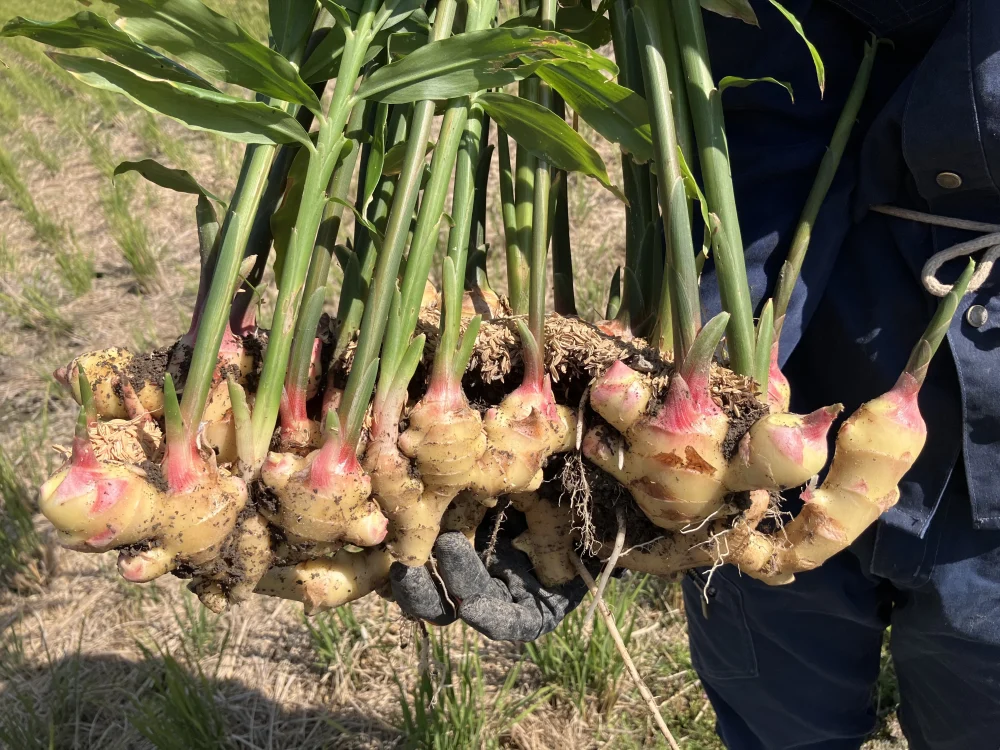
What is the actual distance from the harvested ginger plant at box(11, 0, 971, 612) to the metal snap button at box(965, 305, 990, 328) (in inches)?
5.5

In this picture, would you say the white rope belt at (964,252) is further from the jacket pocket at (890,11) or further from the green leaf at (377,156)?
the green leaf at (377,156)

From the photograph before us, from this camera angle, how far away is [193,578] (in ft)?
2.34

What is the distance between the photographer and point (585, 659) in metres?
1.53

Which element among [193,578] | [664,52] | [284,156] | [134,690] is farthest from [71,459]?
[134,690]

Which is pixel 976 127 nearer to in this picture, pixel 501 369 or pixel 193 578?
pixel 501 369

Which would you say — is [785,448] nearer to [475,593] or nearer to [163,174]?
[475,593]

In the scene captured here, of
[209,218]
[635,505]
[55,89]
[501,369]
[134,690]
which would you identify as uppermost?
[55,89]

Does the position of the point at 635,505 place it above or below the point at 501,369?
below

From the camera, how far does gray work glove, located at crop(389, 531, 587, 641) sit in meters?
0.73

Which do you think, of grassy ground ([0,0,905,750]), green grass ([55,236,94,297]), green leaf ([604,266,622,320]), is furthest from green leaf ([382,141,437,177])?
green grass ([55,236,94,297])

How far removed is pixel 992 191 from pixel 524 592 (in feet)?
1.88

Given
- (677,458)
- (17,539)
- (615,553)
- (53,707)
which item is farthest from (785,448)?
(17,539)

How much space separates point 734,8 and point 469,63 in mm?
231

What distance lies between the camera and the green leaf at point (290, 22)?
722 millimetres
